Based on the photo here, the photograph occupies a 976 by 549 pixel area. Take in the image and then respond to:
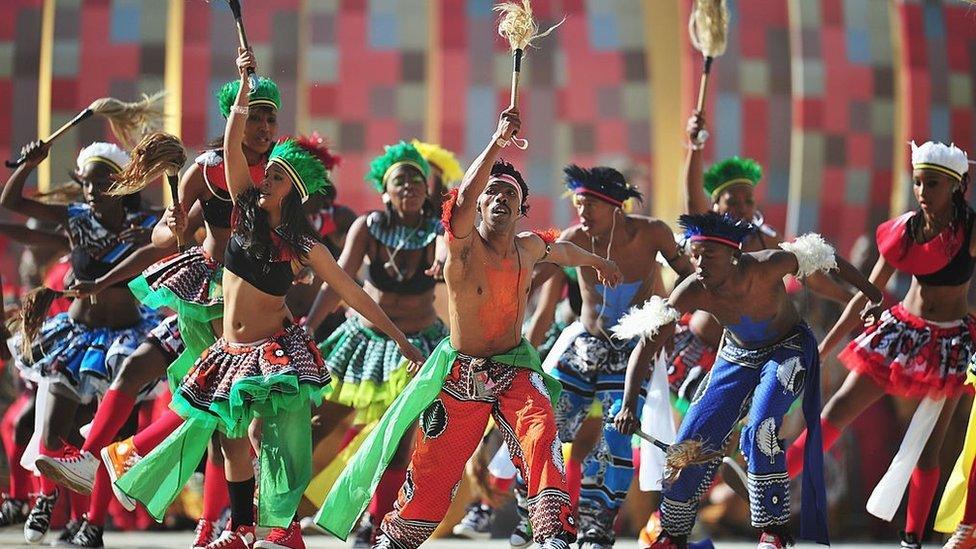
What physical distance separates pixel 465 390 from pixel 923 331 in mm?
2472

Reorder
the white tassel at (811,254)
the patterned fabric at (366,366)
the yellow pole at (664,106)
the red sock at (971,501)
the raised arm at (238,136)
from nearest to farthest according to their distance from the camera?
the raised arm at (238,136) → the white tassel at (811,254) → the red sock at (971,501) → the patterned fabric at (366,366) → the yellow pole at (664,106)

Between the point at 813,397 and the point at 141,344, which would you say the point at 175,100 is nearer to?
the point at 141,344

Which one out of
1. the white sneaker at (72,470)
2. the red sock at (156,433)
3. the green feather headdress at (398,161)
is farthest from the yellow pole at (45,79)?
the red sock at (156,433)

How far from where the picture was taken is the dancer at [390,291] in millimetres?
7785

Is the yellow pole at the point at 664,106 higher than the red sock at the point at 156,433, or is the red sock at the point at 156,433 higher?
the yellow pole at the point at 664,106

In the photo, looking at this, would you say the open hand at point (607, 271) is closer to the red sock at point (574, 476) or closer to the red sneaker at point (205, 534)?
the red sock at point (574, 476)

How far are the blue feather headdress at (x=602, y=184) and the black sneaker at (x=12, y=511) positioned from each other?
10.9ft

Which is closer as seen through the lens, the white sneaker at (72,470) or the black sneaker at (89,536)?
the white sneaker at (72,470)

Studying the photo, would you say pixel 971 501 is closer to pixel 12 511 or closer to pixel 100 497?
pixel 100 497

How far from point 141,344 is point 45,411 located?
2.24 ft

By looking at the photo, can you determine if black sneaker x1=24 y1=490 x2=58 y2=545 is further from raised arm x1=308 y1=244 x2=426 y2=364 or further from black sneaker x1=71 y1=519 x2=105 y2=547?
raised arm x1=308 y1=244 x2=426 y2=364

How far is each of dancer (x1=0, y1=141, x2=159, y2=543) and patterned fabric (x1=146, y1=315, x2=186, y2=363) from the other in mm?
440

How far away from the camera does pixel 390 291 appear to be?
7.98 metres

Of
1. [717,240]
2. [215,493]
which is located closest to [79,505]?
[215,493]
